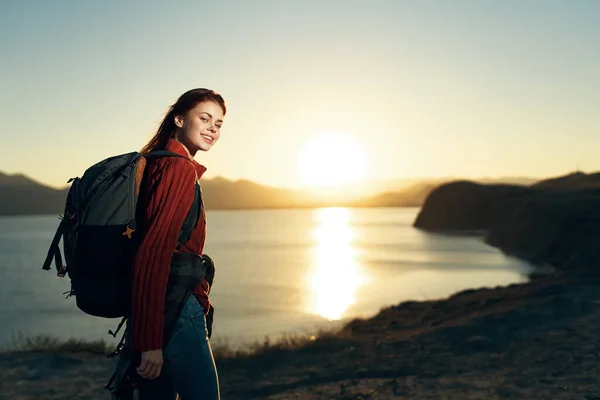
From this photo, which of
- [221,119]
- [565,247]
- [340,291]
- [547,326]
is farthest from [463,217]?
[221,119]

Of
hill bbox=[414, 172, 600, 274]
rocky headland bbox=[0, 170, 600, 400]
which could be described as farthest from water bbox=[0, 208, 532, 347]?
rocky headland bbox=[0, 170, 600, 400]

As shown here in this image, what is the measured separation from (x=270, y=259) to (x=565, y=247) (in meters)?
29.7

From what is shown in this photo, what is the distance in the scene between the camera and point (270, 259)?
194ft

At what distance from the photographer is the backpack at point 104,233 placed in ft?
8.15

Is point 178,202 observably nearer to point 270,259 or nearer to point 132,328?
point 132,328

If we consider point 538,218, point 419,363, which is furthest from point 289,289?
point 419,363

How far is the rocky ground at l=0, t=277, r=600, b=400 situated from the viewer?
7402mm

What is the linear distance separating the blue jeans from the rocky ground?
4947 mm

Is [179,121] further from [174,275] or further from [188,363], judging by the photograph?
[188,363]

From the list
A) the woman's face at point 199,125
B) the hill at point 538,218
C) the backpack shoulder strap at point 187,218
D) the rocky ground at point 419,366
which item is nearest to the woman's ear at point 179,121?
the woman's face at point 199,125

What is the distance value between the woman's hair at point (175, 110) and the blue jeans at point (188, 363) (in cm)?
81

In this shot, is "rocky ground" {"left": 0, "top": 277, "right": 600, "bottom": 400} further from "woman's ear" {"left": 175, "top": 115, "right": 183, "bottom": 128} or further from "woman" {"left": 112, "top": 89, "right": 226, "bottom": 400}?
"woman's ear" {"left": 175, "top": 115, "right": 183, "bottom": 128}

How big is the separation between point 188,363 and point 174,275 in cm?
41

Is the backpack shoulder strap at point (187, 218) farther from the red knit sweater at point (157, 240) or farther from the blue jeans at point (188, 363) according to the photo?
the blue jeans at point (188, 363)
